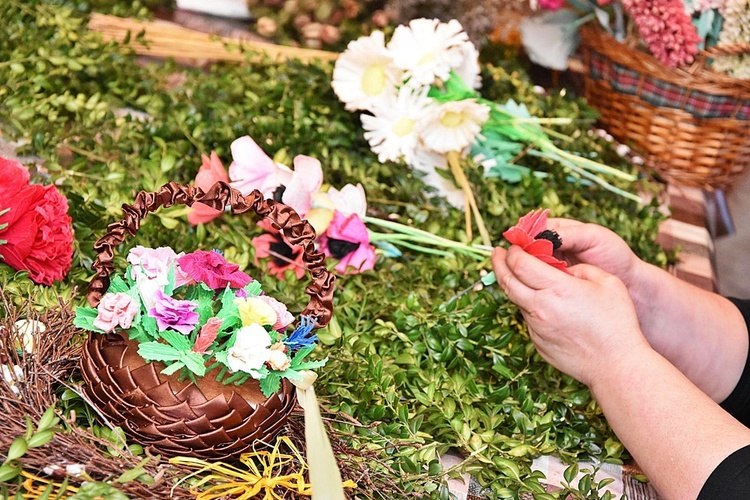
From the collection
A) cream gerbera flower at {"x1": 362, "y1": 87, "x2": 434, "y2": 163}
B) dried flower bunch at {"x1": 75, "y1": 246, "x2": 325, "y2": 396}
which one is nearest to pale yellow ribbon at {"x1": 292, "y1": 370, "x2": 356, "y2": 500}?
dried flower bunch at {"x1": 75, "y1": 246, "x2": 325, "y2": 396}

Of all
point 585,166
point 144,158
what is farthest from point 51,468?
point 585,166

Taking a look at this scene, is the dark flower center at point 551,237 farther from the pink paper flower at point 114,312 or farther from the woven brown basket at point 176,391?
the pink paper flower at point 114,312

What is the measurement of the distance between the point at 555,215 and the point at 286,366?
66 cm

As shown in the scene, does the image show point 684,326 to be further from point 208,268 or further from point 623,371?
point 208,268

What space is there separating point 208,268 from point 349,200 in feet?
1.31

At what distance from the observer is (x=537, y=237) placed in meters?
0.86

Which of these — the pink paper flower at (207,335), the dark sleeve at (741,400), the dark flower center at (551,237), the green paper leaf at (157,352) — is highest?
the pink paper flower at (207,335)

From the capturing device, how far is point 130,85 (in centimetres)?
124

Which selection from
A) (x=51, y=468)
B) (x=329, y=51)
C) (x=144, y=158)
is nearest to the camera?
(x=51, y=468)

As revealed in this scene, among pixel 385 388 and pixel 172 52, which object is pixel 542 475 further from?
pixel 172 52

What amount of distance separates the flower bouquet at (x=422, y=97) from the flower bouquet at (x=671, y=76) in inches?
14.5

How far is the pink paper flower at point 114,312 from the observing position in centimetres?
59

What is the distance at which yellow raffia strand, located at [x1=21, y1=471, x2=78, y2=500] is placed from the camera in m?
0.54

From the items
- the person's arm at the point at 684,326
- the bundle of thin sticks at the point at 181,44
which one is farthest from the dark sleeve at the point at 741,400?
the bundle of thin sticks at the point at 181,44
